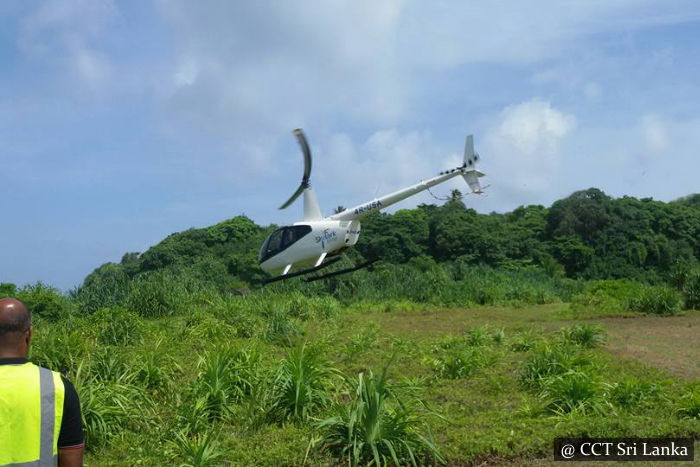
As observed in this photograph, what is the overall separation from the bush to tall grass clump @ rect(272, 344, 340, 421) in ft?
44.3

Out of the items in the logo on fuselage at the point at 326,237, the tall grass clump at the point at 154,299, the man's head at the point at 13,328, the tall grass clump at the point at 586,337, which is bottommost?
the tall grass clump at the point at 586,337

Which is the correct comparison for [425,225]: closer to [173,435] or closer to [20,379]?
[173,435]

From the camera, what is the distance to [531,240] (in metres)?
39.8

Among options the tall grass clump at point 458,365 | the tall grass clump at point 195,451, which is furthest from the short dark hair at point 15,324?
the tall grass clump at point 458,365

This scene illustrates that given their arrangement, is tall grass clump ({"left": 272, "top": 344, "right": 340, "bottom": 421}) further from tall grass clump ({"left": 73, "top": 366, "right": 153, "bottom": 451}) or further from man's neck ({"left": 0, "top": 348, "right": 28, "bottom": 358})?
man's neck ({"left": 0, "top": 348, "right": 28, "bottom": 358})

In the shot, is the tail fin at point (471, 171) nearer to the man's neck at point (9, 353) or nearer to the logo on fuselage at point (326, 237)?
the logo on fuselage at point (326, 237)

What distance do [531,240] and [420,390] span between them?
110 feet

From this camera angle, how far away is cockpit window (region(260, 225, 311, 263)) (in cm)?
1380

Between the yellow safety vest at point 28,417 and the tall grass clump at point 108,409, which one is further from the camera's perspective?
the tall grass clump at point 108,409

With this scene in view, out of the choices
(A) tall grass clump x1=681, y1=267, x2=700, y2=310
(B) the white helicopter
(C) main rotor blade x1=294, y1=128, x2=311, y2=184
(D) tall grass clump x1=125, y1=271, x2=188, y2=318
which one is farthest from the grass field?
(A) tall grass clump x1=681, y1=267, x2=700, y2=310

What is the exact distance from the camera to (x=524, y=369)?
29.5ft

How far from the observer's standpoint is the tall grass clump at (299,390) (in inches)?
283

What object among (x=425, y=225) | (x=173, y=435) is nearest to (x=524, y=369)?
(x=173, y=435)

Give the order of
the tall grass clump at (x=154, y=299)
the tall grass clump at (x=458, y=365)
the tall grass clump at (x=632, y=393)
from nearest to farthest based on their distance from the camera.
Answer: the tall grass clump at (x=632, y=393)
the tall grass clump at (x=458, y=365)
the tall grass clump at (x=154, y=299)
